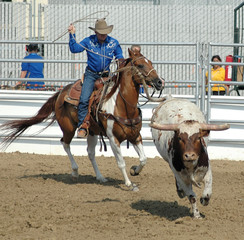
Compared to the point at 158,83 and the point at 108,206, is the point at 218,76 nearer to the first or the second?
the point at 158,83

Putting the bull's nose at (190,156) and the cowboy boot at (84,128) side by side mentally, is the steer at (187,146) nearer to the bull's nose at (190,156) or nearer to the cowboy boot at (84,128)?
the bull's nose at (190,156)

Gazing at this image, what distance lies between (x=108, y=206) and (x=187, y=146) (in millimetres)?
1707

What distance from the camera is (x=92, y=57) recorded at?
877 centimetres

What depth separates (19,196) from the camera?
7953 mm

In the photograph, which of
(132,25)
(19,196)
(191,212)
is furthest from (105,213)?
(132,25)

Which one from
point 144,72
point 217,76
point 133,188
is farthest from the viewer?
point 217,76

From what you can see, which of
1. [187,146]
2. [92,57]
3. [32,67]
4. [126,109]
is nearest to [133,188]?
[126,109]

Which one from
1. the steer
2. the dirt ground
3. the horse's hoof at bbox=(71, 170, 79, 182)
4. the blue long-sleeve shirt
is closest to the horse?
the blue long-sleeve shirt

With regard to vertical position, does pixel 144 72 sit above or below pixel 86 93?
above

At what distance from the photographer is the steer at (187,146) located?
6027 mm

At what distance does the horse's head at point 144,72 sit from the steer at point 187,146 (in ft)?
2.23

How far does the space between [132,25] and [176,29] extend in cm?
115

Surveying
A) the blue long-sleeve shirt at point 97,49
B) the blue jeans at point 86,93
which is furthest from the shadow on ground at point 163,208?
the blue long-sleeve shirt at point 97,49

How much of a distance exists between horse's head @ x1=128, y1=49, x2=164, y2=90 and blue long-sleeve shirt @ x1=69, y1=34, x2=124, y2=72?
611 millimetres
